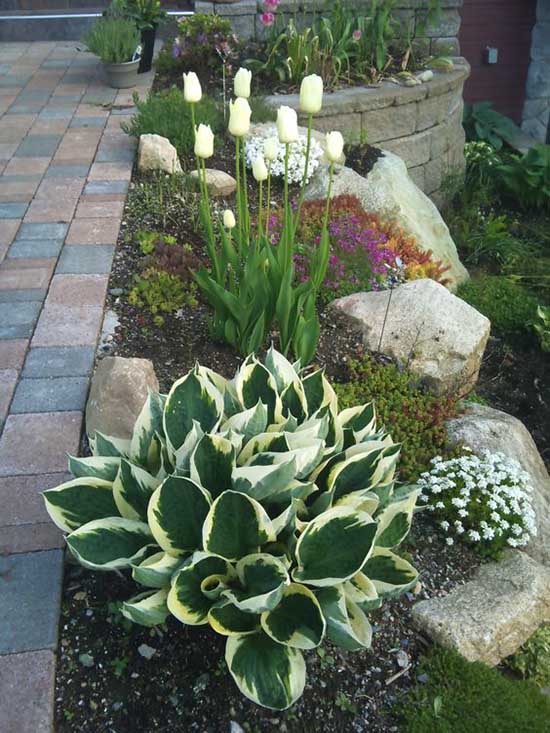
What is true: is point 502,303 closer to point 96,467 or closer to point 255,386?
point 255,386

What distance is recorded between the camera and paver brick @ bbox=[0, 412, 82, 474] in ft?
9.37

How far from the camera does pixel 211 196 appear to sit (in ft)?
16.1

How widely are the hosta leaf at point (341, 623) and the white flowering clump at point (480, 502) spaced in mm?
788

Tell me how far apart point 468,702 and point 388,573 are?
476mm

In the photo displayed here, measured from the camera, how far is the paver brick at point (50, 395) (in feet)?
10.3

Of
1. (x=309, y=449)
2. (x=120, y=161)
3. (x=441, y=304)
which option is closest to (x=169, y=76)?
(x=120, y=161)

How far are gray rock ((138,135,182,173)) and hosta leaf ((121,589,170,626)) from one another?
11.6 ft

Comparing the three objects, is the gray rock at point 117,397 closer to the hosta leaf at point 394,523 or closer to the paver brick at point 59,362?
the paver brick at point 59,362

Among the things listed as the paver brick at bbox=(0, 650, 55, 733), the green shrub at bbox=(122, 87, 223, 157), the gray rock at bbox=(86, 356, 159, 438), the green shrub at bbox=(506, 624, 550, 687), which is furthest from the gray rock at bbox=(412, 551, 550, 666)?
the green shrub at bbox=(122, 87, 223, 157)

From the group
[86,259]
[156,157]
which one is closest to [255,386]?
[86,259]

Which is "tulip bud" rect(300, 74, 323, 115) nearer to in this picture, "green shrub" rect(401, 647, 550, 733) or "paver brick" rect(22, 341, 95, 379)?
"paver brick" rect(22, 341, 95, 379)

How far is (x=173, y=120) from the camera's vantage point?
538 cm

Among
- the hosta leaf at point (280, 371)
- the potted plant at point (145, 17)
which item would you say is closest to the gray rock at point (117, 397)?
the hosta leaf at point (280, 371)

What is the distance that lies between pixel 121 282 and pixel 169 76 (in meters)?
3.68
